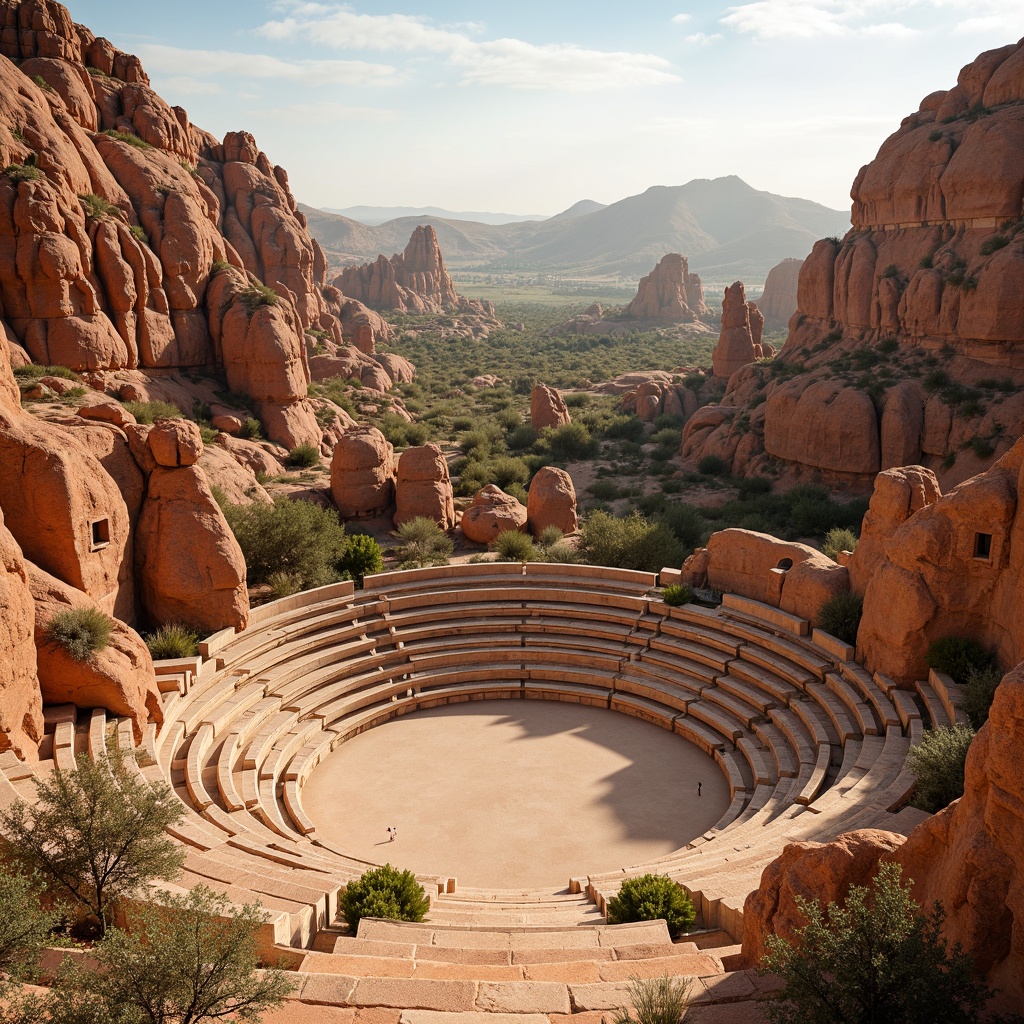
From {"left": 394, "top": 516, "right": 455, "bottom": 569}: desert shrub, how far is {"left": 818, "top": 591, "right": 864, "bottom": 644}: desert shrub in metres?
12.6

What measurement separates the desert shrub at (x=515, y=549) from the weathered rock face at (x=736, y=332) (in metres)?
36.5

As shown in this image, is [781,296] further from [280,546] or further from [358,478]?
[280,546]

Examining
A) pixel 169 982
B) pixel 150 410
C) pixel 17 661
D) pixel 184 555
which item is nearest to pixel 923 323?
pixel 150 410

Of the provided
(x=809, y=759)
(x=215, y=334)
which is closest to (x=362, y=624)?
(x=809, y=759)

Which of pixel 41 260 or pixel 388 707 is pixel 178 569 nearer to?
pixel 388 707

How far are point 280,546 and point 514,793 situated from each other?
10.9 m

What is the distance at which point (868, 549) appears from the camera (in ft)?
66.7

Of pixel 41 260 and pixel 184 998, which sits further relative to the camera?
pixel 41 260

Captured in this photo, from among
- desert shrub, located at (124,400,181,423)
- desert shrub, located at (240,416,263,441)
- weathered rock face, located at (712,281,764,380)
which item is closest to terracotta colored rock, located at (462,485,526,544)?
desert shrub, located at (124,400,181,423)

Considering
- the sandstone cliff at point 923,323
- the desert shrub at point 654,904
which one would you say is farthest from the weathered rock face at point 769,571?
the sandstone cliff at point 923,323

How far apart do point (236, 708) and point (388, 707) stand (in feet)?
14.1

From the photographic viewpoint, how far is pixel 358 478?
1243 inches

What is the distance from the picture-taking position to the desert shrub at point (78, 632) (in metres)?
15.4

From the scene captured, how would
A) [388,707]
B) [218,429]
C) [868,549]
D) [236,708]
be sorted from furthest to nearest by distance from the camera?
[218,429] < [388,707] < [868,549] < [236,708]
